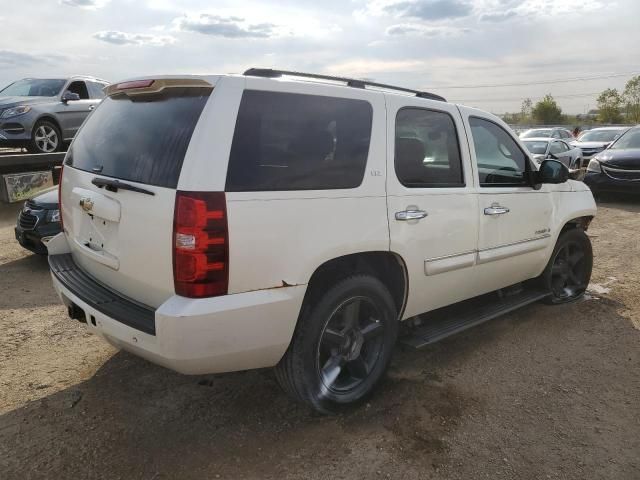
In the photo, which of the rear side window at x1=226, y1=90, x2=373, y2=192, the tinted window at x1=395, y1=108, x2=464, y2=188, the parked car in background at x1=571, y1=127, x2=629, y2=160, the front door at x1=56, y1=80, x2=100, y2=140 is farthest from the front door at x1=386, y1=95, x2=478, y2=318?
the parked car in background at x1=571, y1=127, x2=629, y2=160

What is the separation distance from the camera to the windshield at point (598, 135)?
60.7 feet

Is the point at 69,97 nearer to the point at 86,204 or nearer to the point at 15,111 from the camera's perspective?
the point at 15,111

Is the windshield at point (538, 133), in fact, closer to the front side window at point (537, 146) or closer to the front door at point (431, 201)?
the front side window at point (537, 146)

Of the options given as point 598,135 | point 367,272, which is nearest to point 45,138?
point 367,272

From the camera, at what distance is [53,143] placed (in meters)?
10.4

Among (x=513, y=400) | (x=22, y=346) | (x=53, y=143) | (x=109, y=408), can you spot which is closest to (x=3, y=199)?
(x=53, y=143)

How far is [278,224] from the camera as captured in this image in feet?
→ 8.46

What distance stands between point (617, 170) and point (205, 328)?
37.4 ft

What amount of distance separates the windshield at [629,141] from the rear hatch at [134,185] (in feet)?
39.4

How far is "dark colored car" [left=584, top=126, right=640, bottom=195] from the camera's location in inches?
436

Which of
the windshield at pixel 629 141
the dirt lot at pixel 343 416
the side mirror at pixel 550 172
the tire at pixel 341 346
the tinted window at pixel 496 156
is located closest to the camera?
the dirt lot at pixel 343 416

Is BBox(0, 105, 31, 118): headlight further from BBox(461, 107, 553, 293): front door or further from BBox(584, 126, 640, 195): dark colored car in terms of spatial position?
BBox(584, 126, 640, 195): dark colored car

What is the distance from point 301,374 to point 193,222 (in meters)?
1.06

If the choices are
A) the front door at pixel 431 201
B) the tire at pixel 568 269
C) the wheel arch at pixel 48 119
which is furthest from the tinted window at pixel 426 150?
the wheel arch at pixel 48 119
